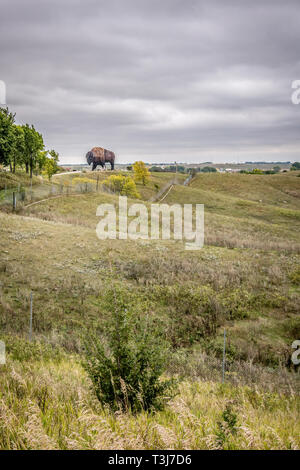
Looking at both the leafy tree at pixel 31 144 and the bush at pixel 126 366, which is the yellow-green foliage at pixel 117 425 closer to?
the bush at pixel 126 366

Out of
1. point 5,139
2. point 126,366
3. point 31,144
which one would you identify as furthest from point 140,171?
point 126,366

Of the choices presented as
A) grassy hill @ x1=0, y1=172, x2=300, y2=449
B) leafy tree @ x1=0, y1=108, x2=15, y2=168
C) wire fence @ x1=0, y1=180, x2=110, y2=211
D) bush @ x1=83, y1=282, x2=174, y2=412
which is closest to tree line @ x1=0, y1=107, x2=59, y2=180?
leafy tree @ x1=0, y1=108, x2=15, y2=168

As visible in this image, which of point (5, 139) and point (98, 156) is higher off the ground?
point (98, 156)

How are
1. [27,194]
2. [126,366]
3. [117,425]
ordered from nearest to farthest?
[117,425], [126,366], [27,194]

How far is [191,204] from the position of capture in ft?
196

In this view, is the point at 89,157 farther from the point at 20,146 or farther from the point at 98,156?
the point at 20,146

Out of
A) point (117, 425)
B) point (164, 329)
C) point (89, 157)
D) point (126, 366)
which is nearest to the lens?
point (117, 425)

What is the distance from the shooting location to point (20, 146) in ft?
157

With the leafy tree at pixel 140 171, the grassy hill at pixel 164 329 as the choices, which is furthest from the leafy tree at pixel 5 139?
the leafy tree at pixel 140 171

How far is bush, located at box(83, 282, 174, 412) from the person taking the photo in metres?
4.52

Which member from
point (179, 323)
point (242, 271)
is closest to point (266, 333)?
point (179, 323)

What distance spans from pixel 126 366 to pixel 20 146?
164 feet

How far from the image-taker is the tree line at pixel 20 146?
40075 mm

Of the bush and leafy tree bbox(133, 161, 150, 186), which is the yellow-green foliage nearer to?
the bush
